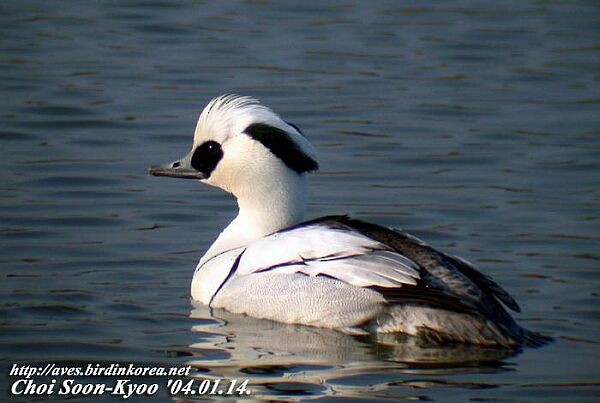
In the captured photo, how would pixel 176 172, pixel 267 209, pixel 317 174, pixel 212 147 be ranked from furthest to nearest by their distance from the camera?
pixel 317 174 → pixel 176 172 → pixel 212 147 → pixel 267 209

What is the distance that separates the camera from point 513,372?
7809 millimetres

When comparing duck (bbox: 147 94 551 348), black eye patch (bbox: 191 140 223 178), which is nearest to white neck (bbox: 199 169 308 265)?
duck (bbox: 147 94 551 348)

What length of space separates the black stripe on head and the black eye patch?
1.00 ft

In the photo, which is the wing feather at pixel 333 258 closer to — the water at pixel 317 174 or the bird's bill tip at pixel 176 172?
the water at pixel 317 174

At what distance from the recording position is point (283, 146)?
9.32 metres

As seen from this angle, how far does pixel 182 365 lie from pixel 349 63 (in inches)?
329

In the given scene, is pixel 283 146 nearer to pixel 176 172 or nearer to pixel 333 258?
pixel 176 172

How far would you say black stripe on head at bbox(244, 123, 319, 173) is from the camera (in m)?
9.29

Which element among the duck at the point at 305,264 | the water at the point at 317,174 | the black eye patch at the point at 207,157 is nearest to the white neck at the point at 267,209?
Answer: the duck at the point at 305,264

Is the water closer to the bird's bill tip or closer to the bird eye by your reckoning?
the bird's bill tip

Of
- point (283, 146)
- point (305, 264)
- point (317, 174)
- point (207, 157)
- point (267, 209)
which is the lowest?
point (317, 174)

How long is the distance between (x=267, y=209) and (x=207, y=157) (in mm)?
551

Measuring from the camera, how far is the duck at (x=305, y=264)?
26.9 feet

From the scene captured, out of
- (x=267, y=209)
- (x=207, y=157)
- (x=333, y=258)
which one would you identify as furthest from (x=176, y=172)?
(x=333, y=258)
